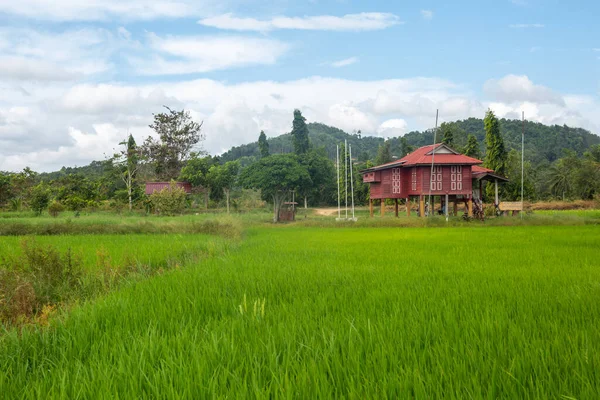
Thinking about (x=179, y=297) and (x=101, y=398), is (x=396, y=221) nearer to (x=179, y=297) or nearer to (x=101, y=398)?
(x=179, y=297)

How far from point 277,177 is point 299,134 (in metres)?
19.1

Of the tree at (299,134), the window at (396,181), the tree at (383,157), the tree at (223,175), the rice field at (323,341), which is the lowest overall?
the rice field at (323,341)

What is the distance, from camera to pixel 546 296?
160 inches

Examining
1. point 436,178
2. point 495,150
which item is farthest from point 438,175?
point 495,150

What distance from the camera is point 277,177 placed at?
30.6 m

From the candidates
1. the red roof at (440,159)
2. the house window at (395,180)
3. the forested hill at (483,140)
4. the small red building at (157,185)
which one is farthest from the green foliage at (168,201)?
the forested hill at (483,140)

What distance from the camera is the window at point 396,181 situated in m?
27.5

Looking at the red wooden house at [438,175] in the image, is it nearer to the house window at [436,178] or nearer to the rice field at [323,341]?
the house window at [436,178]

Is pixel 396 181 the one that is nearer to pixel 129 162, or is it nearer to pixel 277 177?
pixel 277 177

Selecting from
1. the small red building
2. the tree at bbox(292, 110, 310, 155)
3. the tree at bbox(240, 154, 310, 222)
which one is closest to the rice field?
the tree at bbox(240, 154, 310, 222)

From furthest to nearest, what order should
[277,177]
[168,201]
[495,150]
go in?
[495,150], [277,177], [168,201]

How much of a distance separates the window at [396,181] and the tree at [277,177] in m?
6.24

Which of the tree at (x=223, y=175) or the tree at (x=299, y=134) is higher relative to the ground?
the tree at (x=299, y=134)

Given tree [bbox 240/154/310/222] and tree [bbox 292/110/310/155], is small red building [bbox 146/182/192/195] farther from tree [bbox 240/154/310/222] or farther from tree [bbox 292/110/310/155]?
tree [bbox 292/110/310/155]
